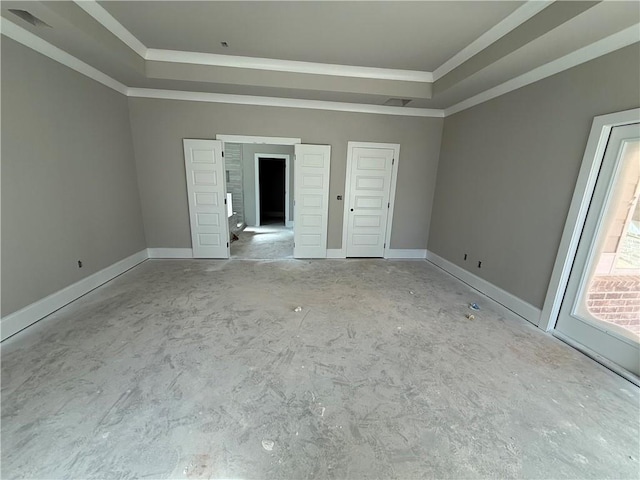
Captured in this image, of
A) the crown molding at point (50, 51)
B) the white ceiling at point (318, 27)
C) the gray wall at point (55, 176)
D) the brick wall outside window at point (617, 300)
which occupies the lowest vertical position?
A: the brick wall outside window at point (617, 300)

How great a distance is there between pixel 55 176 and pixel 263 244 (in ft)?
11.8

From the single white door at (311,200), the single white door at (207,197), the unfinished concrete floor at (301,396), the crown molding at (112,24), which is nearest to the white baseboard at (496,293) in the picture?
the unfinished concrete floor at (301,396)

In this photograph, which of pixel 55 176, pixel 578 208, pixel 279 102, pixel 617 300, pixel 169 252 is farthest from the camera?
pixel 169 252

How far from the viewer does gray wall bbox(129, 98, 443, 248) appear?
14.0ft

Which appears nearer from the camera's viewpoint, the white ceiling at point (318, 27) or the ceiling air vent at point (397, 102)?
the white ceiling at point (318, 27)

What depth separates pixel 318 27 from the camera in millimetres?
2758

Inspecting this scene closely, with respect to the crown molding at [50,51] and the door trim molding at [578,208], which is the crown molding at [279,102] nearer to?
the crown molding at [50,51]

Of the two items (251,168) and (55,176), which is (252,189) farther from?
(55,176)

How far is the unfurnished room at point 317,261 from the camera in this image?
1622 millimetres

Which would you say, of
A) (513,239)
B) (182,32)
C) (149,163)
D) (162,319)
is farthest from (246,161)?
(513,239)

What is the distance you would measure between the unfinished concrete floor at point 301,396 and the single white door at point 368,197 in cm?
204

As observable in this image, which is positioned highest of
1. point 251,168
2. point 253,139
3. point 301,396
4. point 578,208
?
point 253,139

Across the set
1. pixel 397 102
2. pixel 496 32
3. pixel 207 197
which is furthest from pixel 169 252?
pixel 496 32

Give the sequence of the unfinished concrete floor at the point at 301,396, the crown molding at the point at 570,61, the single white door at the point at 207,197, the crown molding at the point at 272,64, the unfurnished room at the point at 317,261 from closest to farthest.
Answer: the unfinished concrete floor at the point at 301,396, the unfurnished room at the point at 317,261, the crown molding at the point at 570,61, the crown molding at the point at 272,64, the single white door at the point at 207,197
